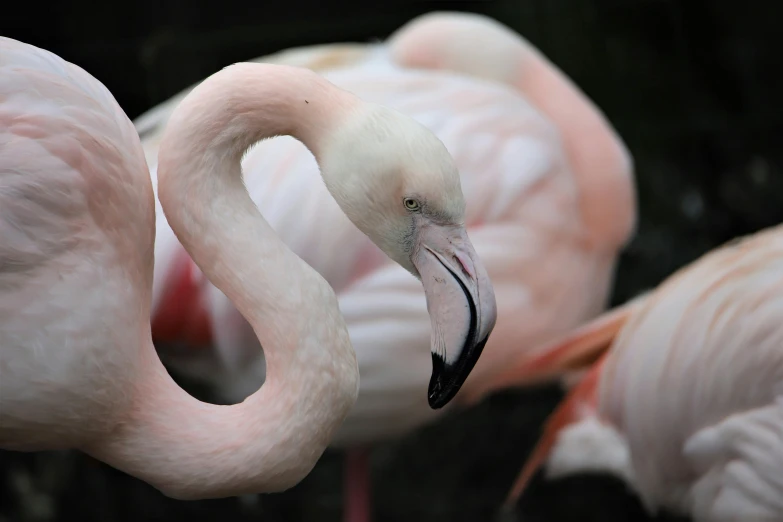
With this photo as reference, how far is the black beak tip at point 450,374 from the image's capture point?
1.67 m

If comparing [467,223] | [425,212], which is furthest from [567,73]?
[425,212]

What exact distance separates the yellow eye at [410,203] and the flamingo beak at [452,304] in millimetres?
37

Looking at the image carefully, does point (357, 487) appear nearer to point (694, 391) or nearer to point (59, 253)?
point (694, 391)

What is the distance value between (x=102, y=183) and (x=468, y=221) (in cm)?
122

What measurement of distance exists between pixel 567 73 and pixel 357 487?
2.13 m

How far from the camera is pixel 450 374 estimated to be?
168 centimetres

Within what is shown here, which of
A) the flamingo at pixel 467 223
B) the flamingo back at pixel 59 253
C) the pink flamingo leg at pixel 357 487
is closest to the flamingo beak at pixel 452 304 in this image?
the flamingo back at pixel 59 253

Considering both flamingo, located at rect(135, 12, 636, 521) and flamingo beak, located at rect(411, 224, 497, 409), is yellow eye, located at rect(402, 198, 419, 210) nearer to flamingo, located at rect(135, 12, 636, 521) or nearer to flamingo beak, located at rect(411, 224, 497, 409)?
flamingo beak, located at rect(411, 224, 497, 409)

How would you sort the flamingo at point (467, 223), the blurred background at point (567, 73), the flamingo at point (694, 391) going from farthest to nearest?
the blurred background at point (567, 73)
the flamingo at point (467, 223)
the flamingo at point (694, 391)

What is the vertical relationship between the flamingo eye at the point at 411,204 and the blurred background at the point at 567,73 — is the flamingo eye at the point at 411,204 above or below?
above

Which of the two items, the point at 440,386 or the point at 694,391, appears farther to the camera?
the point at 694,391

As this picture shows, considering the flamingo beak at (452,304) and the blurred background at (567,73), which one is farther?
the blurred background at (567,73)

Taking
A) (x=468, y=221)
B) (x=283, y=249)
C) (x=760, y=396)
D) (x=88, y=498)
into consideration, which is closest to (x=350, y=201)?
(x=283, y=249)

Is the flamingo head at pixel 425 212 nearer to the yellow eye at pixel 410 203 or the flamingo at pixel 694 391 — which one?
the yellow eye at pixel 410 203
